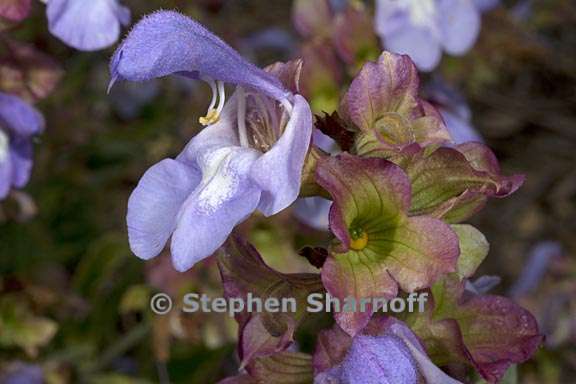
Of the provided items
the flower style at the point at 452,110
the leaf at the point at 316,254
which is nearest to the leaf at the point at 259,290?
the leaf at the point at 316,254

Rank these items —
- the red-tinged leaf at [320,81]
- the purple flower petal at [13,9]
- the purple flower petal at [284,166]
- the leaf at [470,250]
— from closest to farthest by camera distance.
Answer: the purple flower petal at [284,166] < the leaf at [470,250] < the purple flower petal at [13,9] < the red-tinged leaf at [320,81]

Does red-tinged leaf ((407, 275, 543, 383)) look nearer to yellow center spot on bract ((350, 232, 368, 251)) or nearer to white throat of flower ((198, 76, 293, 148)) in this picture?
yellow center spot on bract ((350, 232, 368, 251))

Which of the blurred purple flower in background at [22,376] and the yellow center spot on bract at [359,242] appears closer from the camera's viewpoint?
the yellow center spot on bract at [359,242]

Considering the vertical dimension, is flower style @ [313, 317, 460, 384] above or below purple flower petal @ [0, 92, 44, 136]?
above

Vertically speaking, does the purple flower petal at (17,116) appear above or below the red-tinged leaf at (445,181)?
below

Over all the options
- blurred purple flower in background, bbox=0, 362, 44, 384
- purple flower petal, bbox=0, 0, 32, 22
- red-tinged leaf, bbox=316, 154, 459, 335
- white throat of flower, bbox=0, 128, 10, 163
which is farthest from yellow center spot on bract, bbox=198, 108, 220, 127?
blurred purple flower in background, bbox=0, 362, 44, 384

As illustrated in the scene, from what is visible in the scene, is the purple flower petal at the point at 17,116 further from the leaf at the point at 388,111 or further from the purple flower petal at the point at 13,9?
the leaf at the point at 388,111

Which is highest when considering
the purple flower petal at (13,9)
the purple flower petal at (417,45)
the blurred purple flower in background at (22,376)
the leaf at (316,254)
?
the leaf at (316,254)
